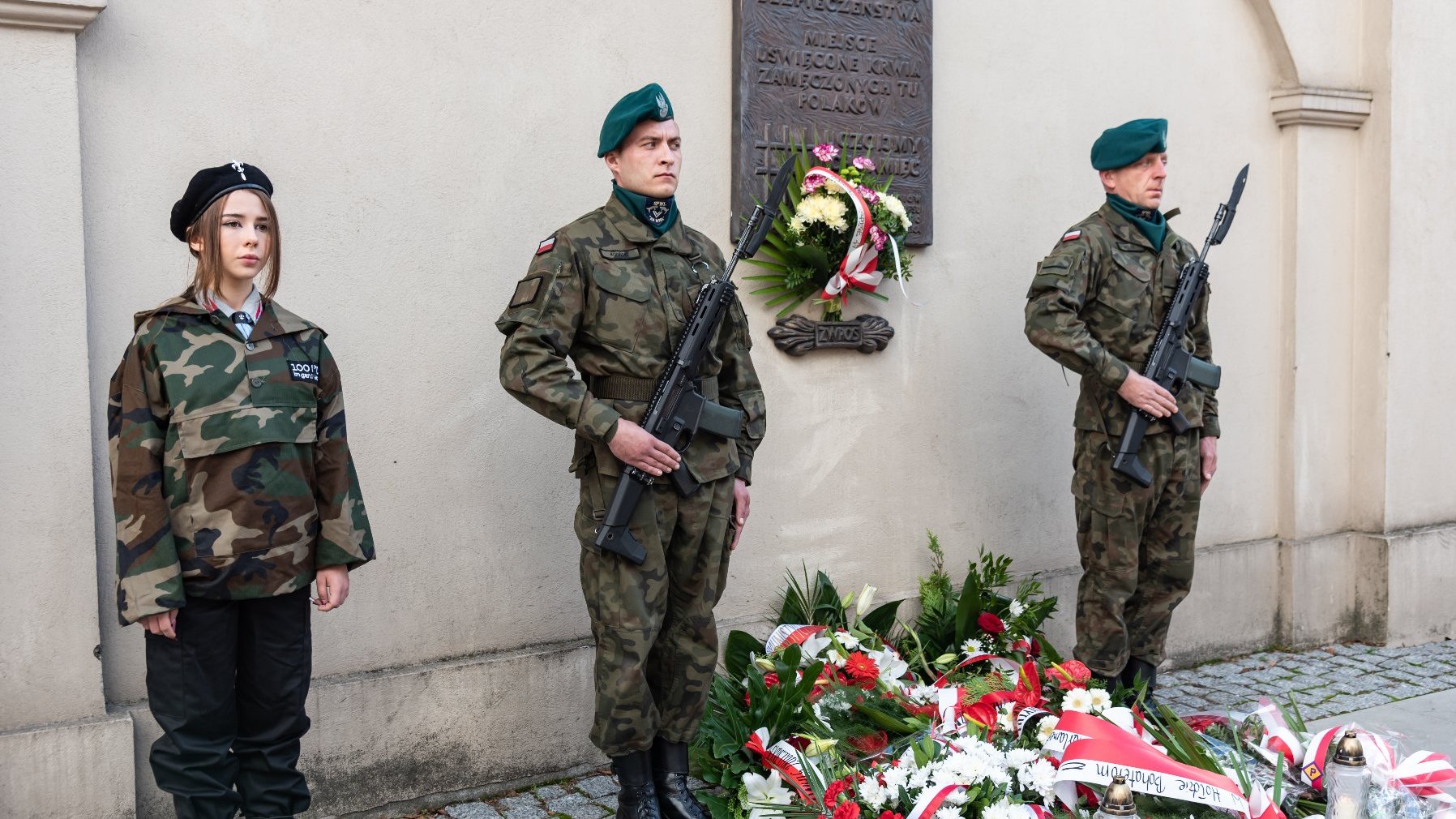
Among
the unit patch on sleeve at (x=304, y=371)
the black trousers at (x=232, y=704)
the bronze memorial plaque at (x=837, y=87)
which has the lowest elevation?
the black trousers at (x=232, y=704)

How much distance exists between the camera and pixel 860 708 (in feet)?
13.6

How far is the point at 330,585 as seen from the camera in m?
3.13

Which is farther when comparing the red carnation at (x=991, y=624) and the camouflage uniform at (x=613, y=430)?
the red carnation at (x=991, y=624)

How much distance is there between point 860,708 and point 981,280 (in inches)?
76.9

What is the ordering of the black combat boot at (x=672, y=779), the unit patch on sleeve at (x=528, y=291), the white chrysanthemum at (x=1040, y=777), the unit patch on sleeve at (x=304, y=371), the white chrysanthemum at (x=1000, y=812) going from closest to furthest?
the unit patch on sleeve at (x=304, y=371) → the white chrysanthemum at (x=1000, y=812) → the white chrysanthemum at (x=1040, y=777) → the unit patch on sleeve at (x=528, y=291) → the black combat boot at (x=672, y=779)

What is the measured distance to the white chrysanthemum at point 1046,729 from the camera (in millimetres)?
3691

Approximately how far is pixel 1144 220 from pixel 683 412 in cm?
203

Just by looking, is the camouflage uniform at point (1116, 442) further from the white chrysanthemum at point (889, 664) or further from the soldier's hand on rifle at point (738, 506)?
the soldier's hand on rifle at point (738, 506)

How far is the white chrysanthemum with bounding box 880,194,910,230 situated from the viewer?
4703 mm

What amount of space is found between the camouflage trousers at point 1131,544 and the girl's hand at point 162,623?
9.90ft

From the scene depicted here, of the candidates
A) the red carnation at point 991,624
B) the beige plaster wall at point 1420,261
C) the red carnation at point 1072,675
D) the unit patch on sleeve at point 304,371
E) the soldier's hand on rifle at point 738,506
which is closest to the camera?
the unit patch on sleeve at point 304,371

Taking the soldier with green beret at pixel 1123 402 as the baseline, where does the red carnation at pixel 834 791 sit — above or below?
below

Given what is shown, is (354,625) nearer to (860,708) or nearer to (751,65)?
(860,708)

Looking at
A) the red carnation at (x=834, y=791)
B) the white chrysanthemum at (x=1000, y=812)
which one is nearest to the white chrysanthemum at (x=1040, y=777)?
the white chrysanthemum at (x=1000, y=812)
